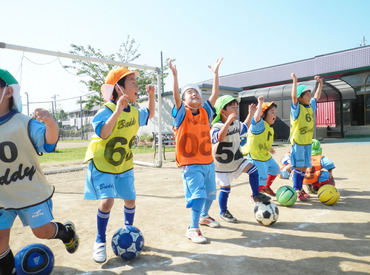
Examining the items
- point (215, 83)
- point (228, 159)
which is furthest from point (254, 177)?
point (215, 83)

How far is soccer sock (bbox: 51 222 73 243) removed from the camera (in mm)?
2782

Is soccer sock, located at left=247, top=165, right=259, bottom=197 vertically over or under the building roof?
under

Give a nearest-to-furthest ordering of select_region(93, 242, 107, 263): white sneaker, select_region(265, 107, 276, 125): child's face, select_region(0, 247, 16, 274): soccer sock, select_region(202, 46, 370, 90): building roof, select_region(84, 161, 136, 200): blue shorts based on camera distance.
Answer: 1. select_region(0, 247, 16, 274): soccer sock
2. select_region(93, 242, 107, 263): white sneaker
3. select_region(84, 161, 136, 200): blue shorts
4. select_region(265, 107, 276, 125): child's face
5. select_region(202, 46, 370, 90): building roof

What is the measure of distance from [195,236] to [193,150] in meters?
1.08

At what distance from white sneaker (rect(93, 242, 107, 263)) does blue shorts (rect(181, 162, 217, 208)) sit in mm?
1141

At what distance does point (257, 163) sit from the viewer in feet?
17.5

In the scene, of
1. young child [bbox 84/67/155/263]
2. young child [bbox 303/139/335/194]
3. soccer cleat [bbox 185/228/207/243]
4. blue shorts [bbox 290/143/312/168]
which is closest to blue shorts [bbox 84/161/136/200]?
young child [bbox 84/67/155/263]

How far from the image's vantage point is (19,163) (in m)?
2.47

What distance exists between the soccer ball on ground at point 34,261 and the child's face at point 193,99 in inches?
93.8

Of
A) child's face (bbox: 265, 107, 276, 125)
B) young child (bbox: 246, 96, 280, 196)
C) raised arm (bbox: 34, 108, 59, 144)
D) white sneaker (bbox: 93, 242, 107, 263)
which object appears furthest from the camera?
child's face (bbox: 265, 107, 276, 125)

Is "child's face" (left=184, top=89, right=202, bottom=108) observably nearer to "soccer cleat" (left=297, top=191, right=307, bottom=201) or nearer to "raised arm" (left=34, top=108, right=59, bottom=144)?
"raised arm" (left=34, top=108, right=59, bottom=144)

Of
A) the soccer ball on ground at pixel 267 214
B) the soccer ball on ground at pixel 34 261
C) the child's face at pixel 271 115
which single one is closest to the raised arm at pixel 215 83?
the soccer ball on ground at pixel 267 214

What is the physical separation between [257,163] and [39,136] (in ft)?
12.6

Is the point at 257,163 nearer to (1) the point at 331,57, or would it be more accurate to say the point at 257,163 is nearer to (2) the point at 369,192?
(2) the point at 369,192
